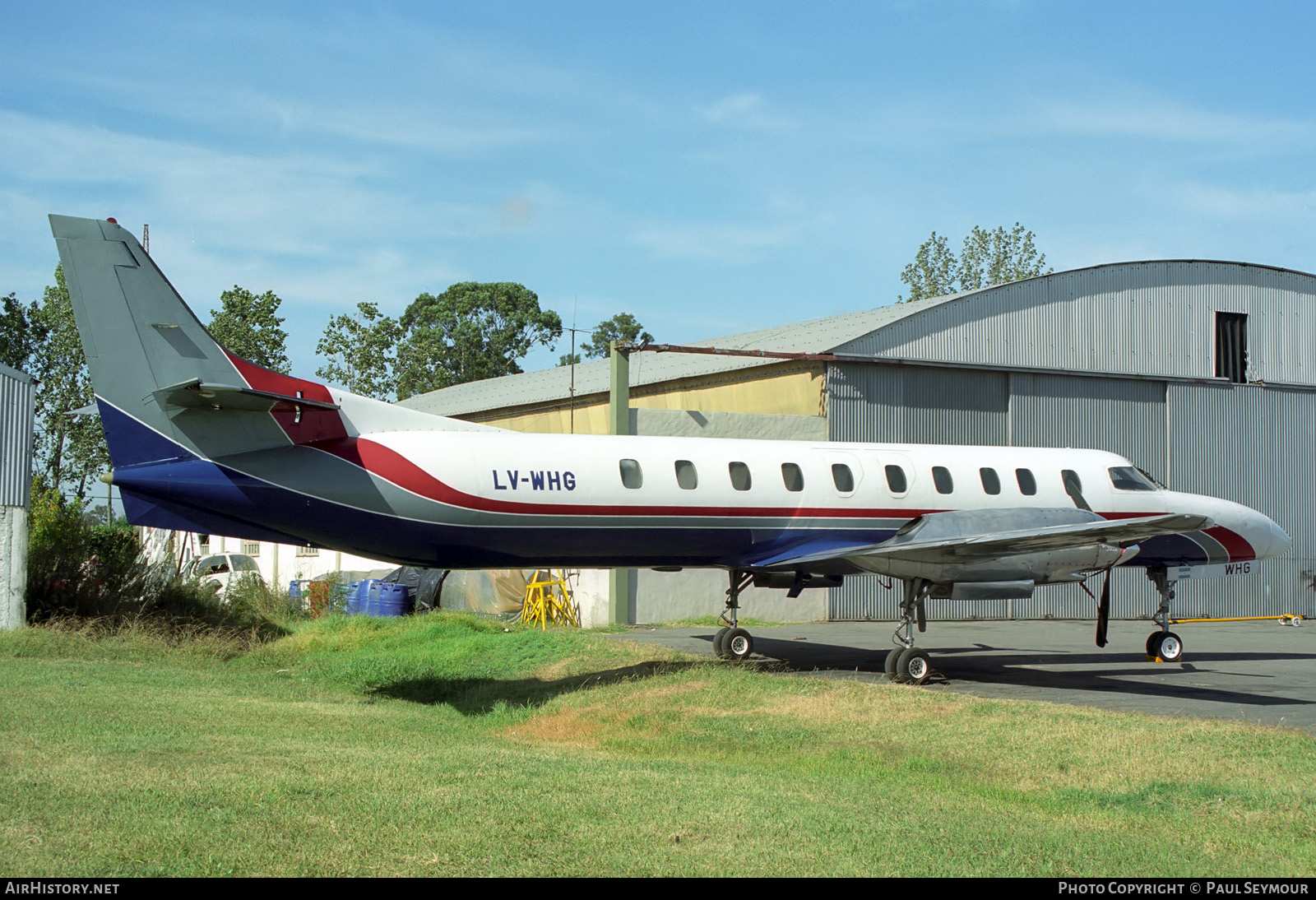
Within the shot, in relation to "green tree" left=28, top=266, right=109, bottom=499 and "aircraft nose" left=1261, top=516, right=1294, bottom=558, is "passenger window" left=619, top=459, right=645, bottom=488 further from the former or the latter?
"green tree" left=28, top=266, right=109, bottom=499

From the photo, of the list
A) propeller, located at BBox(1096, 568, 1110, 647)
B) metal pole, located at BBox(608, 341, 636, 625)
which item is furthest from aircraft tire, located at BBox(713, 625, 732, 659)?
metal pole, located at BBox(608, 341, 636, 625)

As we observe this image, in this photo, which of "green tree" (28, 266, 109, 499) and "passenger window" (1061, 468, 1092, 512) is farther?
"green tree" (28, 266, 109, 499)

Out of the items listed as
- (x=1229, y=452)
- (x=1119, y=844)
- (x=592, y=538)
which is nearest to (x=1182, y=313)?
(x=1229, y=452)

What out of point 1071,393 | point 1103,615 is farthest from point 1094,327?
point 1103,615

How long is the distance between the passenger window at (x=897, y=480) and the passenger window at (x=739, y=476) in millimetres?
2645

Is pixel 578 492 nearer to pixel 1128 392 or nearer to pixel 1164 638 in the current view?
pixel 1164 638

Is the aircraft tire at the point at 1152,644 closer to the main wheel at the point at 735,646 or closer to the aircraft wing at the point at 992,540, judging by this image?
the aircraft wing at the point at 992,540

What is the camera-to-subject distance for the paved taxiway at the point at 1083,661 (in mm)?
15116

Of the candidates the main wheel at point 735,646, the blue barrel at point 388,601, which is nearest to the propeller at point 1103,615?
the main wheel at point 735,646

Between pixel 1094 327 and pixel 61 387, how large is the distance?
43870mm

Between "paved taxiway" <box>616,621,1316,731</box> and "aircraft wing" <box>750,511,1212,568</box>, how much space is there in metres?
1.91

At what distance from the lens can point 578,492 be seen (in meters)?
15.4

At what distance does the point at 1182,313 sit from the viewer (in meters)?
34.3

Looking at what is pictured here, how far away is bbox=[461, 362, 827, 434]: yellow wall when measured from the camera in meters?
30.5
